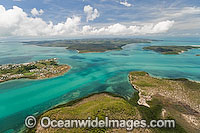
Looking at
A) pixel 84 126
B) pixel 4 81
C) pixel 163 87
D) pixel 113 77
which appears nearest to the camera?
pixel 84 126

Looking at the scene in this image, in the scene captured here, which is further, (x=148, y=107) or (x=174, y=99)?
(x=174, y=99)

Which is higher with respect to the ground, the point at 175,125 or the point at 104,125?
the point at 104,125

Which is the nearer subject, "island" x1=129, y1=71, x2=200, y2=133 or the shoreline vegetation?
the shoreline vegetation

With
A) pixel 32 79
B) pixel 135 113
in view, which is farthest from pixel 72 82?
pixel 135 113

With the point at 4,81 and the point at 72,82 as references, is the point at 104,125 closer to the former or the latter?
the point at 72,82

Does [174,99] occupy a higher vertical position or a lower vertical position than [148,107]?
higher

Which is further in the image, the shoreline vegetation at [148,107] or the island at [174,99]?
the island at [174,99]
